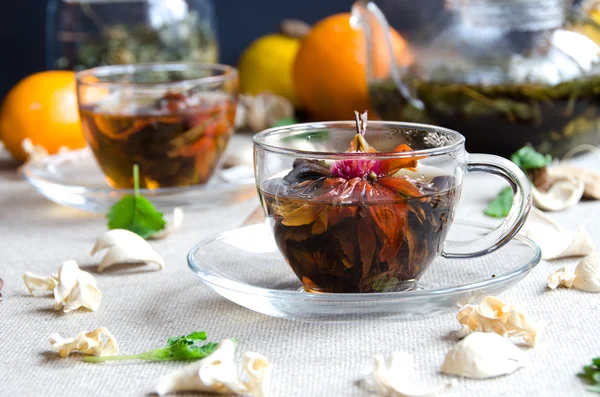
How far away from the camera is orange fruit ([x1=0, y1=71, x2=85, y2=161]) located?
1.21m

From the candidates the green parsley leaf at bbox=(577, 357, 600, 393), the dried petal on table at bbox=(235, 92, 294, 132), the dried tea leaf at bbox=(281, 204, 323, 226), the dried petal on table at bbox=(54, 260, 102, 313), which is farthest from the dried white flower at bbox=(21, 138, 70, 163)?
the green parsley leaf at bbox=(577, 357, 600, 393)

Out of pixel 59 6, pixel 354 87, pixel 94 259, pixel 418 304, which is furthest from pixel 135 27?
pixel 418 304

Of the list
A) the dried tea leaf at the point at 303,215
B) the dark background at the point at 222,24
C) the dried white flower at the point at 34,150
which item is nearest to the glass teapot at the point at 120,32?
the dried white flower at the point at 34,150

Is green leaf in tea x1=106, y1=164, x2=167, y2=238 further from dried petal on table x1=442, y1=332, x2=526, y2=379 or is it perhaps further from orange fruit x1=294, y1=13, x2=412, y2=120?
orange fruit x1=294, y1=13, x2=412, y2=120

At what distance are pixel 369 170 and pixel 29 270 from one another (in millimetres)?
365

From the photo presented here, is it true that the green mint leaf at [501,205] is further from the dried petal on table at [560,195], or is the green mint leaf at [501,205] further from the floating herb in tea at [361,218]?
the floating herb in tea at [361,218]

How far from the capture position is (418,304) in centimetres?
55

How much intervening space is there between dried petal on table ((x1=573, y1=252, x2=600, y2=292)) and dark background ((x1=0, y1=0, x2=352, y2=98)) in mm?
1420

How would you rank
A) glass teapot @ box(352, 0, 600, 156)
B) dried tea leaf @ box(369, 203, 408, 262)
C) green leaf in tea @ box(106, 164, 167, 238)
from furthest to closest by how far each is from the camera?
glass teapot @ box(352, 0, 600, 156) → green leaf in tea @ box(106, 164, 167, 238) → dried tea leaf @ box(369, 203, 408, 262)

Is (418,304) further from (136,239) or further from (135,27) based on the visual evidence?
(135,27)

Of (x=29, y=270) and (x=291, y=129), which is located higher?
(x=291, y=129)

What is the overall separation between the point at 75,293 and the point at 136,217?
212 millimetres

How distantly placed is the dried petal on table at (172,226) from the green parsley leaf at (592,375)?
1.60 ft

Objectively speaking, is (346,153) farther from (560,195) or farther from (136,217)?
(560,195)
